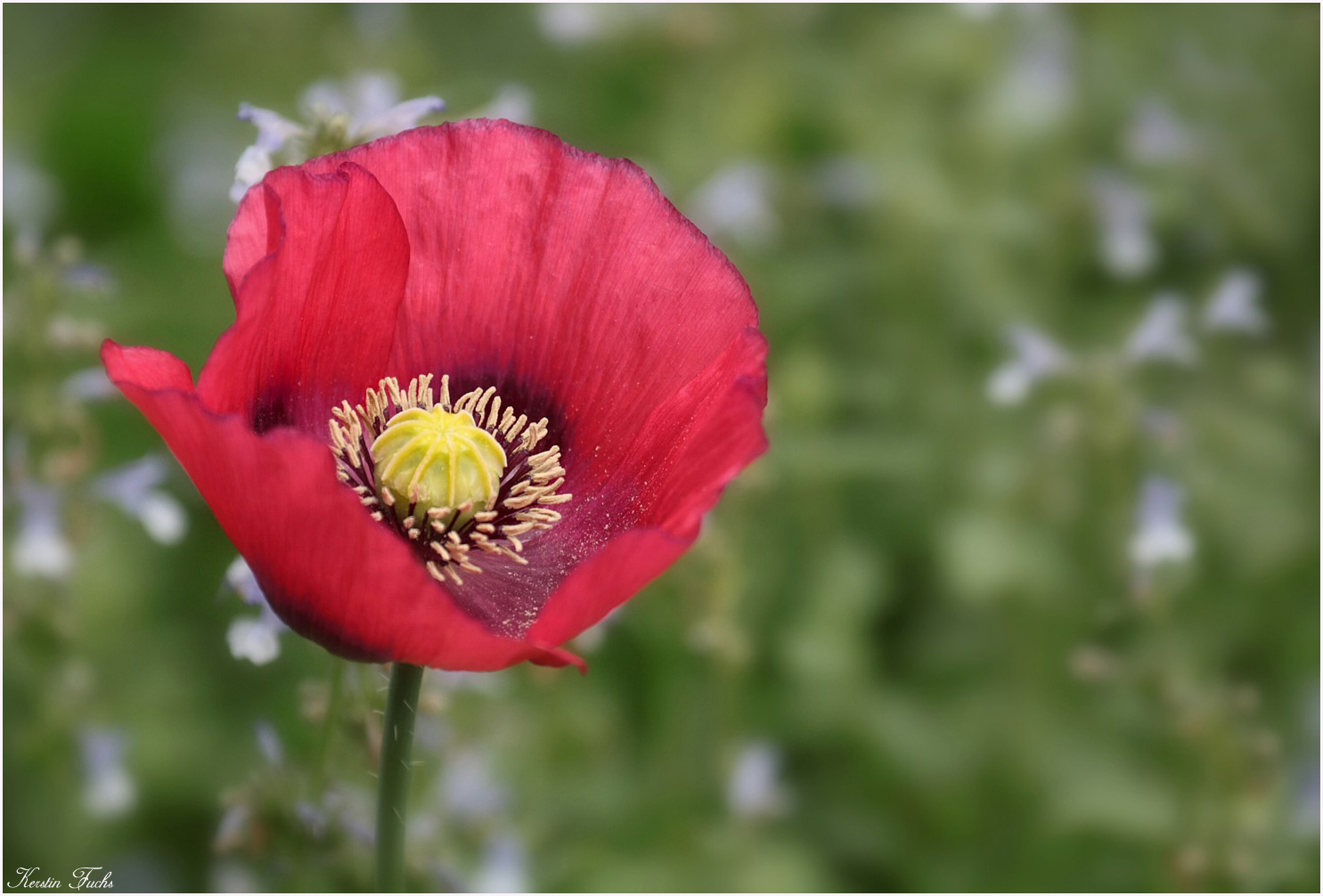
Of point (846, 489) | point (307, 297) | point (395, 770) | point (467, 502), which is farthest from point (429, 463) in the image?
point (846, 489)

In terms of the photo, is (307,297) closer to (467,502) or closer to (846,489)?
(467,502)

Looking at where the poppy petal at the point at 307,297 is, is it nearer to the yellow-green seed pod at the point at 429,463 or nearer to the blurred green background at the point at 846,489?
the yellow-green seed pod at the point at 429,463

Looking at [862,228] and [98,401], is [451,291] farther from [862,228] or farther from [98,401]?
[862,228]

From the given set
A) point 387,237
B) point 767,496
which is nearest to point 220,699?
point 767,496

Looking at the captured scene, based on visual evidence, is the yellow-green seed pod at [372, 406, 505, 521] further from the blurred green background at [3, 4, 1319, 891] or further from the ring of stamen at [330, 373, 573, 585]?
the blurred green background at [3, 4, 1319, 891]
